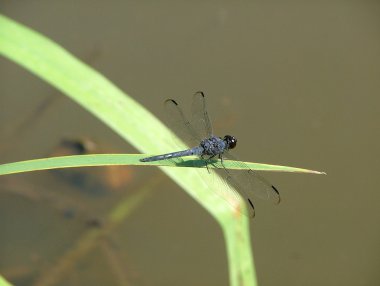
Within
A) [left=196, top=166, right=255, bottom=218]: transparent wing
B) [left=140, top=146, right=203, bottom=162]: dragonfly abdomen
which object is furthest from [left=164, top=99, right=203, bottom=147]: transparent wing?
[left=196, top=166, right=255, bottom=218]: transparent wing

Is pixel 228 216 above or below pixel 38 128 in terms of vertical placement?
below

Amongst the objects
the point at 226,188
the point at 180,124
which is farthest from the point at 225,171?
the point at 180,124

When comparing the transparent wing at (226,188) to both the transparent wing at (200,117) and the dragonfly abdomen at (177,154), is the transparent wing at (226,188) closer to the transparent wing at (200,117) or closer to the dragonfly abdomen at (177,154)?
the dragonfly abdomen at (177,154)

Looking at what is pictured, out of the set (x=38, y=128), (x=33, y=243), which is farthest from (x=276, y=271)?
(x=38, y=128)

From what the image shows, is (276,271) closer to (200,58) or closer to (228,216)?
(228,216)

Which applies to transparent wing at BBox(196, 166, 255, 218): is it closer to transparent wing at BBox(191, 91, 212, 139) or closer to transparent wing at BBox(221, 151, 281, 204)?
transparent wing at BBox(221, 151, 281, 204)
